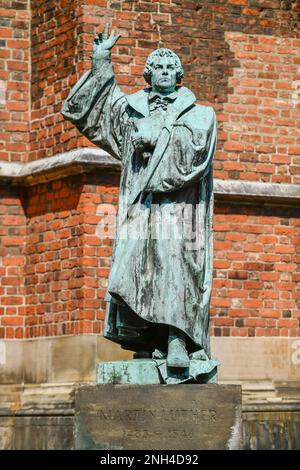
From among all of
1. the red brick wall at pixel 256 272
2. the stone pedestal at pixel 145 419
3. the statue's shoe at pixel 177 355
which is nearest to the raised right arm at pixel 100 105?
the statue's shoe at pixel 177 355

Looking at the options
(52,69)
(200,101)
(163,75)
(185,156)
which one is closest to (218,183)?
(200,101)

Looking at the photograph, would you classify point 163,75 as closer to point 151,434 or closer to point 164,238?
point 164,238

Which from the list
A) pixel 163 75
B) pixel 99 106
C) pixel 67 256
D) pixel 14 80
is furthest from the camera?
pixel 14 80

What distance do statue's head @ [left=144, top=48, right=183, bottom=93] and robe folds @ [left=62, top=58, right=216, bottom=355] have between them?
0.62ft

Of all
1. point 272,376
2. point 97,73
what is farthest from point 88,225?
point 97,73

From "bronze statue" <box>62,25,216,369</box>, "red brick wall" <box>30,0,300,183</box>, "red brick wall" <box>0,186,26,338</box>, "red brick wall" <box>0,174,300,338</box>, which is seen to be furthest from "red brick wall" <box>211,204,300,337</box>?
"bronze statue" <box>62,25,216,369</box>

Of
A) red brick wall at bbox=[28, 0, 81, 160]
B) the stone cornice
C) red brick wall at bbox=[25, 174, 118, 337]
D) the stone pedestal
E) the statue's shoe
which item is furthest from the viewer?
red brick wall at bbox=[28, 0, 81, 160]

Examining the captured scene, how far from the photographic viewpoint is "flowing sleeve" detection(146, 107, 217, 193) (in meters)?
10.1

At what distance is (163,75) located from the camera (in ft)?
34.2

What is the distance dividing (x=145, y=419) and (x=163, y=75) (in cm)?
217

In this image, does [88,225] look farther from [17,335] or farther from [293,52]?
[293,52]

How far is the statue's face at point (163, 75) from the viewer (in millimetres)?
10383

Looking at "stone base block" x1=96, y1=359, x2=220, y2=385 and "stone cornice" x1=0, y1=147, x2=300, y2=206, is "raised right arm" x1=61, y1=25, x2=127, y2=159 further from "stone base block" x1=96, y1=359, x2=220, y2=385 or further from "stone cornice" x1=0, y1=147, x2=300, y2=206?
"stone cornice" x1=0, y1=147, x2=300, y2=206

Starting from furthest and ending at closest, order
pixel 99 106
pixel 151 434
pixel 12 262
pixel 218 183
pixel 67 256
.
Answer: pixel 12 262 < pixel 218 183 < pixel 67 256 < pixel 99 106 < pixel 151 434
